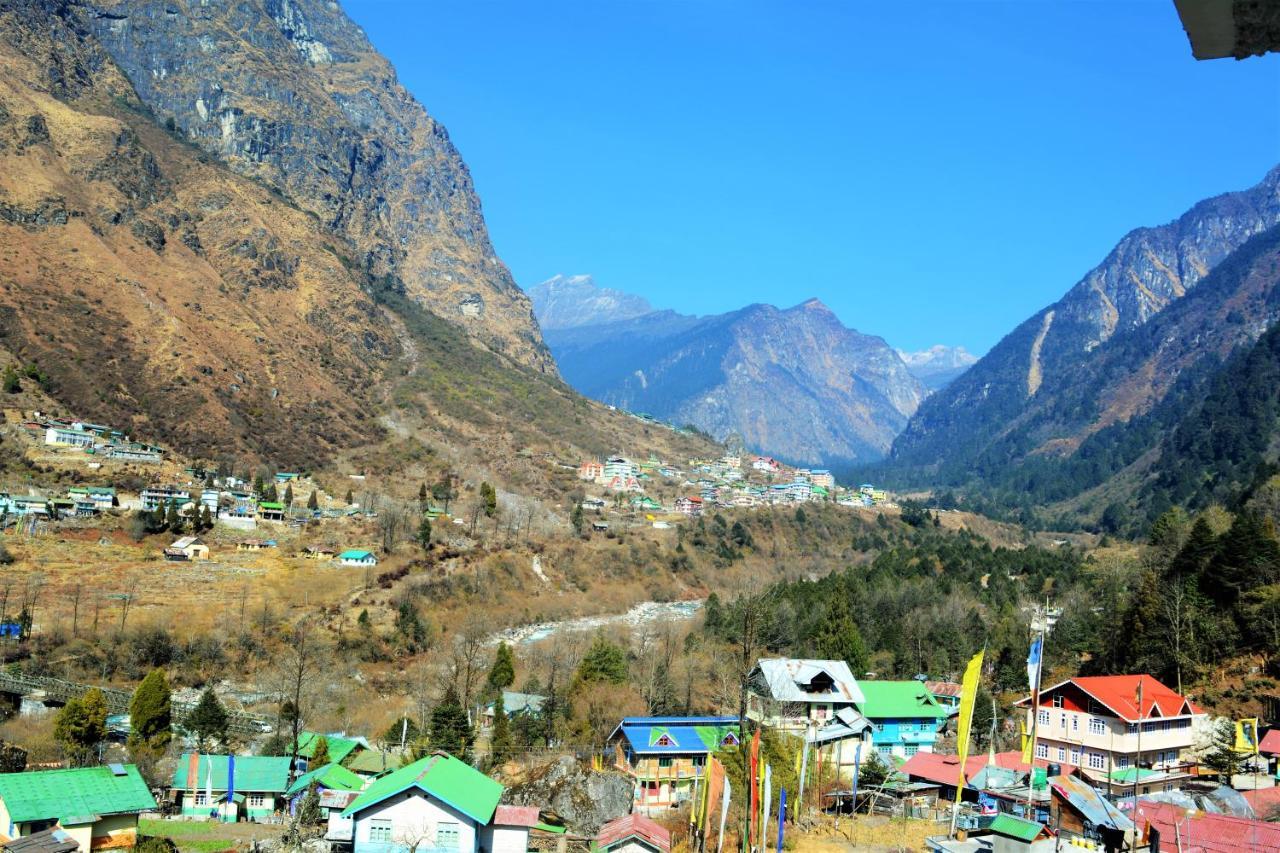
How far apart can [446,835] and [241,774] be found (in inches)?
502

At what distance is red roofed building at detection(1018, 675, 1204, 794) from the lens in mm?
33688

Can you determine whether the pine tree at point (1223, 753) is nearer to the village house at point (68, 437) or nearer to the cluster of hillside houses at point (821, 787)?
the cluster of hillside houses at point (821, 787)

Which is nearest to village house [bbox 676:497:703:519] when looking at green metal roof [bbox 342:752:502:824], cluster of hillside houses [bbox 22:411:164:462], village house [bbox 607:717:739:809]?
cluster of hillside houses [bbox 22:411:164:462]

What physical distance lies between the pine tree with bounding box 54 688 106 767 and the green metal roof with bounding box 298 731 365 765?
287 inches

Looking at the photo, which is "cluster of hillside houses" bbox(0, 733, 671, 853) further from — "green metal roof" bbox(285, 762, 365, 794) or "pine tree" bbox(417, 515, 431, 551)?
"pine tree" bbox(417, 515, 431, 551)

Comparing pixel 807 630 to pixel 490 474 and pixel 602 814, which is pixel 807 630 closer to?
pixel 602 814

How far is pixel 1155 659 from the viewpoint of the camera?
141ft

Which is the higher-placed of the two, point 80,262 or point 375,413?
point 80,262

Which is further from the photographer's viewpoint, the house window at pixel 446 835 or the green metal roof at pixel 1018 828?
the house window at pixel 446 835

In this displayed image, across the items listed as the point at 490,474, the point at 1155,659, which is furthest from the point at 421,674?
→ the point at 490,474

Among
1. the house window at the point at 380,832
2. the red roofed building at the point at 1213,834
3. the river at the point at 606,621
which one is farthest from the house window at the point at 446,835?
the river at the point at 606,621

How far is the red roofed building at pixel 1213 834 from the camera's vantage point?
22156mm

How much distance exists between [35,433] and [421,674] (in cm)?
5069

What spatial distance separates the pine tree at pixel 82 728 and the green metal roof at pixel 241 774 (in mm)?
3616
